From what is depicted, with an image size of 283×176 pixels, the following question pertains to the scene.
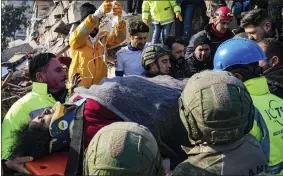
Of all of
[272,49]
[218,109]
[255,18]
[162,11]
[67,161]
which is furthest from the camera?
[162,11]

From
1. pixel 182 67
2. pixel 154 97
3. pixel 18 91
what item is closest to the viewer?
pixel 154 97

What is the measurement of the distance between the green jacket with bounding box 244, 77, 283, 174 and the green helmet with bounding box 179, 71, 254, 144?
0.54 meters

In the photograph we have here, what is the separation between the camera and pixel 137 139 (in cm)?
179

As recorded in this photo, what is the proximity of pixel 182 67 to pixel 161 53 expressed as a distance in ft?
3.71

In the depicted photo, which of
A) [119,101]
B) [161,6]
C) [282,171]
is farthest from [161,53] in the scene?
[161,6]

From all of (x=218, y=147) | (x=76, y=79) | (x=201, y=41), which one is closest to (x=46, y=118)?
(x=218, y=147)

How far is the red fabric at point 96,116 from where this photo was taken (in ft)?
8.48

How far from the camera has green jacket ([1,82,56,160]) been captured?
112 inches

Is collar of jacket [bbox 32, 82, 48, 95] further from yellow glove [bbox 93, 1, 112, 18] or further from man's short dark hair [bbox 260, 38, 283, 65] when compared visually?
man's short dark hair [bbox 260, 38, 283, 65]

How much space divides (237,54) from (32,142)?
1.38 meters

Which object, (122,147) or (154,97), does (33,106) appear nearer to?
(154,97)

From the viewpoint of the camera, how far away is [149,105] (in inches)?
106

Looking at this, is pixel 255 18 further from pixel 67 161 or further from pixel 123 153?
pixel 123 153

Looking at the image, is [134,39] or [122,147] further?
[134,39]
